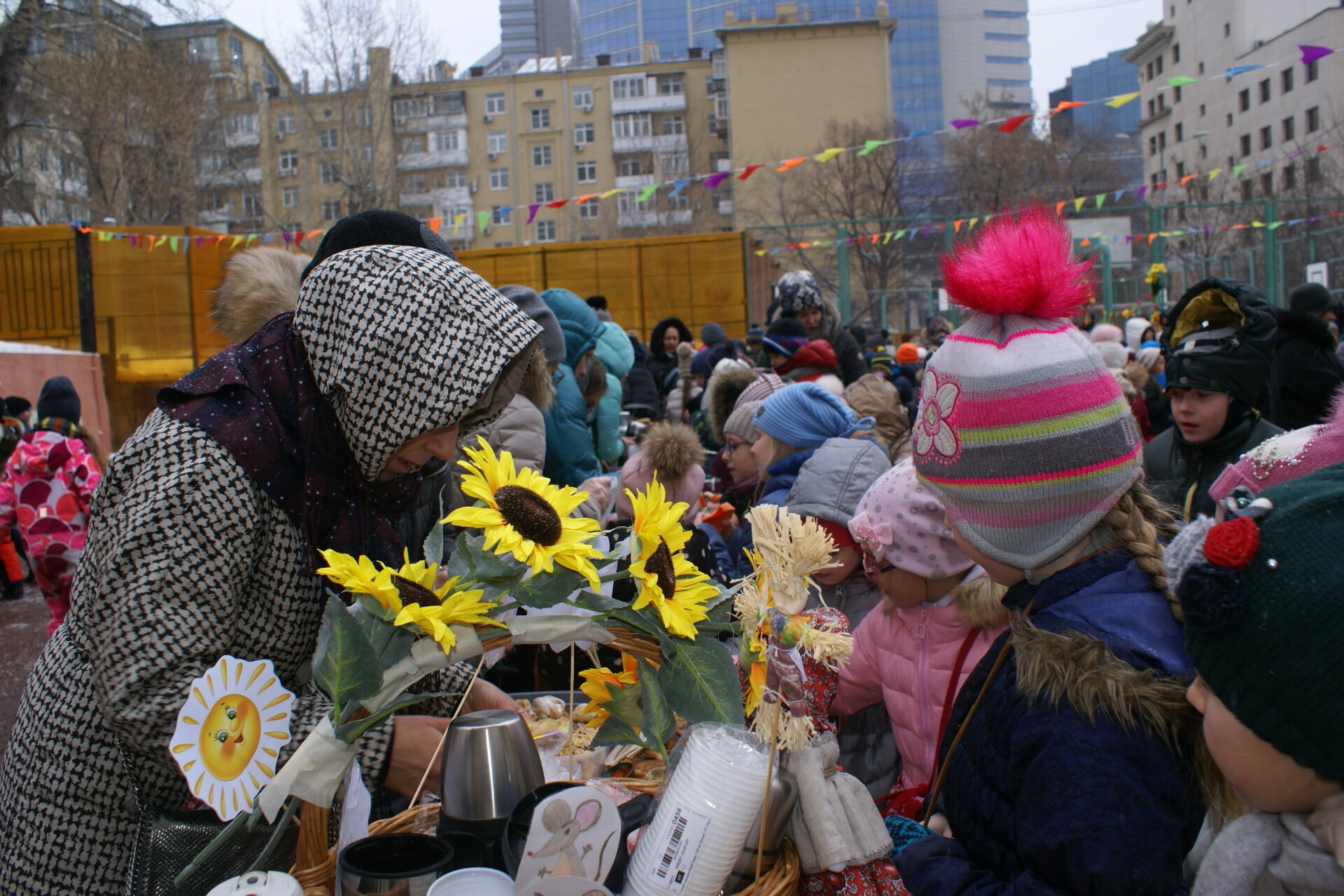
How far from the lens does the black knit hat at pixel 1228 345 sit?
3.59 meters

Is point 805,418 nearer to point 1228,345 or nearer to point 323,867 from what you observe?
point 1228,345

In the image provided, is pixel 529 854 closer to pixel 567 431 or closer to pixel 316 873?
pixel 316 873

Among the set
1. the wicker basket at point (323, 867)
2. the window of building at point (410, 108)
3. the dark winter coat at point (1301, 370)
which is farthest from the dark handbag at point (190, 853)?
the window of building at point (410, 108)

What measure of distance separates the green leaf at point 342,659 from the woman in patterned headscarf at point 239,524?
17cm

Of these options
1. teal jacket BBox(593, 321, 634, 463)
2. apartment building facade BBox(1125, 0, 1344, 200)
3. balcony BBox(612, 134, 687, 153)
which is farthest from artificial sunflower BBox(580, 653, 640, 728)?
balcony BBox(612, 134, 687, 153)

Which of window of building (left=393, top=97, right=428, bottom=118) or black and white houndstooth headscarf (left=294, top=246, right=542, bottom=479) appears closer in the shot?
black and white houndstooth headscarf (left=294, top=246, right=542, bottom=479)

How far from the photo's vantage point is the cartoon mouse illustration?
112 cm

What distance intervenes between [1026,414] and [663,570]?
0.64 metres

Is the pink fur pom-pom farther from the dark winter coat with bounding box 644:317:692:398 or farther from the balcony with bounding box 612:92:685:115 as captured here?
the balcony with bounding box 612:92:685:115

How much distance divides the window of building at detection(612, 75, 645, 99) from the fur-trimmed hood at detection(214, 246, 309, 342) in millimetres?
63832

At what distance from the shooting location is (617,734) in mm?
1324

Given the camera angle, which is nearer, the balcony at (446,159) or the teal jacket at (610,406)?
the teal jacket at (610,406)

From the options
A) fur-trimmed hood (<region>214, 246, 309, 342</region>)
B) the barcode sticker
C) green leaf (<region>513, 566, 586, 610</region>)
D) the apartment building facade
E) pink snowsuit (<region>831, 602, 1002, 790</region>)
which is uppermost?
the apartment building facade

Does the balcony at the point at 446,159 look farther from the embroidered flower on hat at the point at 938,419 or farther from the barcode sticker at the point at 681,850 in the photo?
the barcode sticker at the point at 681,850
